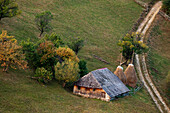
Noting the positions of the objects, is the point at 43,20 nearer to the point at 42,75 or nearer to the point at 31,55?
the point at 31,55

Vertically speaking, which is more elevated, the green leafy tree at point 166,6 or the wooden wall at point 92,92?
the green leafy tree at point 166,6

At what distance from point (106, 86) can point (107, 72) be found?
18.9 feet

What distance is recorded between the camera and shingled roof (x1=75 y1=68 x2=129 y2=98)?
156 feet

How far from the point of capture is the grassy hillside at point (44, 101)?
35.0 metres

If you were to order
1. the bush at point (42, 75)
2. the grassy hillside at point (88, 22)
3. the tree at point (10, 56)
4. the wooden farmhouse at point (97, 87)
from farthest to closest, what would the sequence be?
the grassy hillside at point (88, 22) → the wooden farmhouse at point (97, 87) → the bush at point (42, 75) → the tree at point (10, 56)

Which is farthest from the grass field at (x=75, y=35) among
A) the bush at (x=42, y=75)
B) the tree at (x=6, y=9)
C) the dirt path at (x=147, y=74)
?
the tree at (x=6, y=9)

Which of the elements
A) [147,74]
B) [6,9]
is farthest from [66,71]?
[147,74]

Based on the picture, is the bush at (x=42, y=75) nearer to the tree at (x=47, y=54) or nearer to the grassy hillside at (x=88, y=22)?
the tree at (x=47, y=54)

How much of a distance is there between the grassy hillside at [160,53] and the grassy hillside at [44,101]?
1686 cm

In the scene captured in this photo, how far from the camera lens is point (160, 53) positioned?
83.4 metres

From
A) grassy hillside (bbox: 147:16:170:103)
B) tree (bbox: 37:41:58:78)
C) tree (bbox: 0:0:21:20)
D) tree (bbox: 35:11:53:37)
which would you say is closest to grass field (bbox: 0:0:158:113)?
tree (bbox: 35:11:53:37)

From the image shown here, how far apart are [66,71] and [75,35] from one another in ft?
103

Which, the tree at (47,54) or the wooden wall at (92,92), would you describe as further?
the tree at (47,54)

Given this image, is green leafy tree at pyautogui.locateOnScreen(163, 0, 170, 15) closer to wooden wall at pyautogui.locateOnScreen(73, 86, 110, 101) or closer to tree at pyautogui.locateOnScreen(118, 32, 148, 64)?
tree at pyautogui.locateOnScreen(118, 32, 148, 64)
